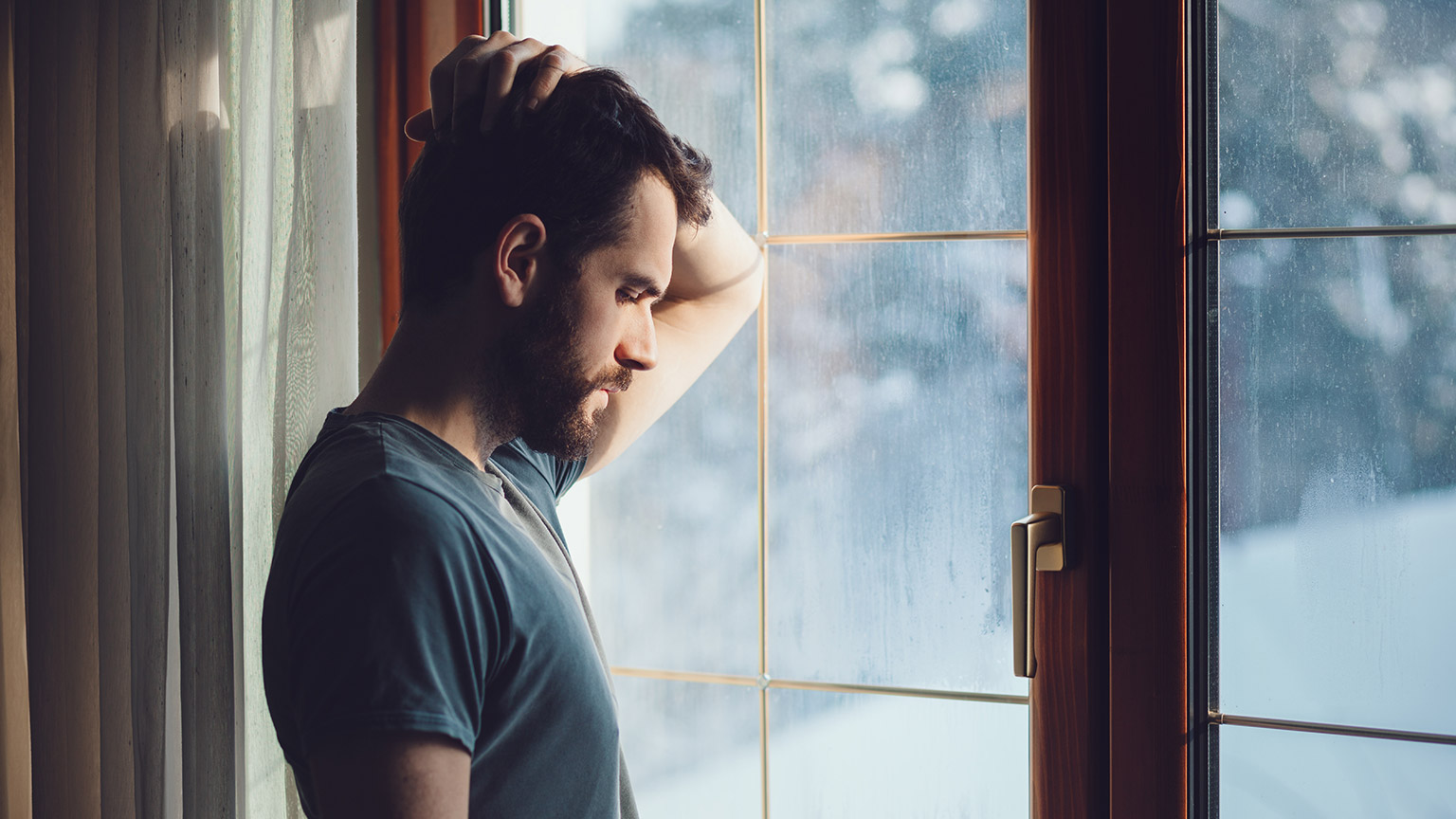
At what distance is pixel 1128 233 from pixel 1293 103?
0.21m

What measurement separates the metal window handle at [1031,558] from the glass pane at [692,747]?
34 centimetres

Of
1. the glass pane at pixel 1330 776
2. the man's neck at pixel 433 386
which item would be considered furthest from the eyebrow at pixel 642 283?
the glass pane at pixel 1330 776

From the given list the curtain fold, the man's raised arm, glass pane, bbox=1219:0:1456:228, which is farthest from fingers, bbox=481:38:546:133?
glass pane, bbox=1219:0:1456:228

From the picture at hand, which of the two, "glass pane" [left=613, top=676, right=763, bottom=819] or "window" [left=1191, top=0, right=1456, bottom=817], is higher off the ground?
"window" [left=1191, top=0, right=1456, bottom=817]

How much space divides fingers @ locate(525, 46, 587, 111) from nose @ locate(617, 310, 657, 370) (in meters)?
0.19

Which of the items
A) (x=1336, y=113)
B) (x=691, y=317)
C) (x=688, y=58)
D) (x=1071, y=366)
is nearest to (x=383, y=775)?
(x=691, y=317)

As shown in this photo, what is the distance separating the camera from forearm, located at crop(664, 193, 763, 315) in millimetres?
1061

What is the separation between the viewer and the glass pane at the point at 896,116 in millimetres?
1099

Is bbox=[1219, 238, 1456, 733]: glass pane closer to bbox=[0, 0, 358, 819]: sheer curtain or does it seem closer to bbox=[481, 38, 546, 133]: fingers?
bbox=[481, 38, 546, 133]: fingers

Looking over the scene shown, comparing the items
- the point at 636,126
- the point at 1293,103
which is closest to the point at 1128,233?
the point at 1293,103

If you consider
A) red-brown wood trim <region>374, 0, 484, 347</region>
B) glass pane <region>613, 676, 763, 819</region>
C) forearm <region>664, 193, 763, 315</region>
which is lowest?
glass pane <region>613, 676, 763, 819</region>

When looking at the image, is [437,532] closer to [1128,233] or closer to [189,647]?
[189,647]

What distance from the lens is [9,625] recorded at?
0.93 m

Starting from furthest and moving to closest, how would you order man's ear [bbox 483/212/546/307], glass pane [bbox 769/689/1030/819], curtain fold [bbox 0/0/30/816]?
1. glass pane [bbox 769/689/1030/819]
2. curtain fold [bbox 0/0/30/816]
3. man's ear [bbox 483/212/546/307]
